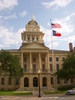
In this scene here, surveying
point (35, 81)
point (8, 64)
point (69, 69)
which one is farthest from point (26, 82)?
point (8, 64)

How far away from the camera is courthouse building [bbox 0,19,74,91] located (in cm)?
7788

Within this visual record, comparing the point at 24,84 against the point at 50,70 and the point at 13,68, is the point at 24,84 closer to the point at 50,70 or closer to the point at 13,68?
the point at 50,70

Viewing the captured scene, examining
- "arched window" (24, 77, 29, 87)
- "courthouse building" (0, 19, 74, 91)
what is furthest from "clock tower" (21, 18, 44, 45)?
"arched window" (24, 77, 29, 87)

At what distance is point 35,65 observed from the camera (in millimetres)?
84000

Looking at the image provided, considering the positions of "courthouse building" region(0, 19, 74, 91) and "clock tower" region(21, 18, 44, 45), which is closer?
"courthouse building" region(0, 19, 74, 91)

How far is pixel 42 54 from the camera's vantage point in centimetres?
8369

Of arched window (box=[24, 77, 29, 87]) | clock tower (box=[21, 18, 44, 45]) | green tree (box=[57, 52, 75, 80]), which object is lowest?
arched window (box=[24, 77, 29, 87])

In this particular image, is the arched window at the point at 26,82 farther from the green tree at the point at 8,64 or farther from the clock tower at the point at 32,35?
the green tree at the point at 8,64


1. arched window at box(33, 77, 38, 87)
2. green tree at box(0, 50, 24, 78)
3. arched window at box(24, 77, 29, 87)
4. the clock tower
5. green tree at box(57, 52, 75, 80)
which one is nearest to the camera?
green tree at box(0, 50, 24, 78)

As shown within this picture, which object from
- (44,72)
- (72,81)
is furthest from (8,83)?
(72,81)

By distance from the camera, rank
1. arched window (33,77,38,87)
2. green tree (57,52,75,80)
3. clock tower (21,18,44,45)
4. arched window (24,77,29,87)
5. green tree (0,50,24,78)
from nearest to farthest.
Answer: green tree (0,50,24,78), green tree (57,52,75,80), arched window (33,77,38,87), arched window (24,77,29,87), clock tower (21,18,44,45)

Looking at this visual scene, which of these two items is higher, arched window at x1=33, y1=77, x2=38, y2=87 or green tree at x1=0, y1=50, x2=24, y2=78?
green tree at x1=0, y1=50, x2=24, y2=78

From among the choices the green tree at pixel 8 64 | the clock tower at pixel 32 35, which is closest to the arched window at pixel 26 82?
the clock tower at pixel 32 35

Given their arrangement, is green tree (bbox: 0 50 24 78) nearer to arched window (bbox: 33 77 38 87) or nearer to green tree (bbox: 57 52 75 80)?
green tree (bbox: 57 52 75 80)
